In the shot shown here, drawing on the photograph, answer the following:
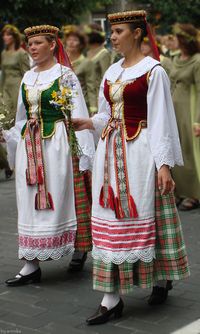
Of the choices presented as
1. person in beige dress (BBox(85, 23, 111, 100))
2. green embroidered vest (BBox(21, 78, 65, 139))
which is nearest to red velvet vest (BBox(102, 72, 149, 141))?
green embroidered vest (BBox(21, 78, 65, 139))

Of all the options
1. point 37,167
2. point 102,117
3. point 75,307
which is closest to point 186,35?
point 37,167

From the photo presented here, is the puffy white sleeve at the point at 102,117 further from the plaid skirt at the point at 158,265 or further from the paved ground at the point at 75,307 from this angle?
the paved ground at the point at 75,307

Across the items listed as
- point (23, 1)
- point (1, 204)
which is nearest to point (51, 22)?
point (23, 1)

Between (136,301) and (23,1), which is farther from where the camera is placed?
(23,1)

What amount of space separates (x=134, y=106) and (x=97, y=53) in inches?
255

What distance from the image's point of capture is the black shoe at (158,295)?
523 cm

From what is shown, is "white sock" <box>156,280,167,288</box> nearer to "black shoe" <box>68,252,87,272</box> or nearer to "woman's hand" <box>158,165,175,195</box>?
"woman's hand" <box>158,165,175,195</box>

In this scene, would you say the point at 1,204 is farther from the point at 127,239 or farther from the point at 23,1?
the point at 23,1

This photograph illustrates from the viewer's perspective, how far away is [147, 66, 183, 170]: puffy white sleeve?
15.8ft

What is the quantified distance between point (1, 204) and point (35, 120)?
3.65 m

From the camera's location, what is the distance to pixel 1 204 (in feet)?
30.5

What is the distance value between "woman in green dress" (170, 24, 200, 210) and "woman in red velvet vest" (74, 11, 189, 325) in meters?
3.51

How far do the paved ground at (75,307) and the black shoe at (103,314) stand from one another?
4cm

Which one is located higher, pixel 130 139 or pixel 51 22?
pixel 51 22
